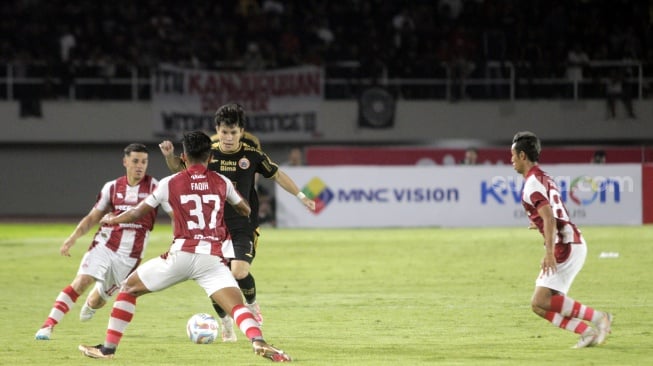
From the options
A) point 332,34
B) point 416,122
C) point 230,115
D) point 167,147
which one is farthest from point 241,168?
point 332,34

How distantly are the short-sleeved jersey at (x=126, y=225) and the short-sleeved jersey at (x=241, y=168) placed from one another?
2.89 feet

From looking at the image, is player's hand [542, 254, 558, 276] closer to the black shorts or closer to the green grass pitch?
the green grass pitch

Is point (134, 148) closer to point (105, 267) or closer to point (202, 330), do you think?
point (105, 267)

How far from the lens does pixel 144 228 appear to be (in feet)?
39.9

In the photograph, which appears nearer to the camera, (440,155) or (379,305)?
(379,305)

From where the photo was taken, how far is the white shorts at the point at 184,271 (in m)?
9.45

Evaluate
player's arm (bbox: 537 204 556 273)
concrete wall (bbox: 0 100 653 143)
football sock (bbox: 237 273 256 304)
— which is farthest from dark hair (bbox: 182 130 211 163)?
concrete wall (bbox: 0 100 653 143)

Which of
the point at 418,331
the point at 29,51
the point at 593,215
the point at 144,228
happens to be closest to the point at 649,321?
the point at 418,331

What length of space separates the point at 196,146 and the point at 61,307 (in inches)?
125

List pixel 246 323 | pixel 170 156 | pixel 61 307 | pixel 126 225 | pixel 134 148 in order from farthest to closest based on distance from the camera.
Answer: pixel 126 225 < pixel 134 148 < pixel 61 307 < pixel 170 156 < pixel 246 323

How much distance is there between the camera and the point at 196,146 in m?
9.50

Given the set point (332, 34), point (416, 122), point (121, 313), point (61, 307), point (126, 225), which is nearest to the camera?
point (121, 313)

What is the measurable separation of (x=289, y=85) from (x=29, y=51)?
334 inches

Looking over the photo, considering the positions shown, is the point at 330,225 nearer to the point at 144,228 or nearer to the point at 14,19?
the point at 14,19
